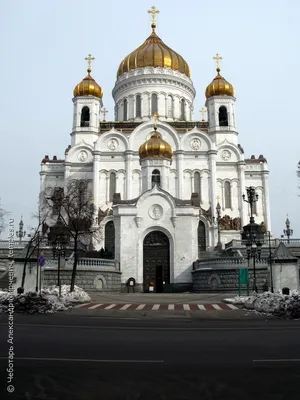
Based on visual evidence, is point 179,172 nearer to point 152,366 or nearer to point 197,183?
point 197,183

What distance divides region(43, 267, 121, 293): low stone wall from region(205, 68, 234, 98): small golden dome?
3166 cm

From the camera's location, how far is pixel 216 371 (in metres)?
6.38

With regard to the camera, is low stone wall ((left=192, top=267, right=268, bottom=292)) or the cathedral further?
the cathedral

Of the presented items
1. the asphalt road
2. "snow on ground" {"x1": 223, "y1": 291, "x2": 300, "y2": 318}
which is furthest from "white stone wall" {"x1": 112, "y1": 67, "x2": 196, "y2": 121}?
the asphalt road

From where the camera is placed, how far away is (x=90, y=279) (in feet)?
107

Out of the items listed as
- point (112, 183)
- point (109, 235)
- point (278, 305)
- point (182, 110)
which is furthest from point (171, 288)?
point (182, 110)

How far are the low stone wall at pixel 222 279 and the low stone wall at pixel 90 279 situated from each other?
6.56 m

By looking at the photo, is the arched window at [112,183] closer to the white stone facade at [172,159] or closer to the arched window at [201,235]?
the white stone facade at [172,159]

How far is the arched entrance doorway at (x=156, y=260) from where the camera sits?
35719 millimetres

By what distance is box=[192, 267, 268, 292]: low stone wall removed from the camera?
30.7 meters

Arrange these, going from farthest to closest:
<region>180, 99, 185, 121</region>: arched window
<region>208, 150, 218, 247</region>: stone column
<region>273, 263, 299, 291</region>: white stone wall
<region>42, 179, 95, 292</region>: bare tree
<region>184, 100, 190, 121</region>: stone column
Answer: <region>184, 100, 190, 121</region>: stone column < <region>180, 99, 185, 121</region>: arched window < <region>208, 150, 218, 247</region>: stone column < <region>42, 179, 95, 292</region>: bare tree < <region>273, 263, 299, 291</region>: white stone wall

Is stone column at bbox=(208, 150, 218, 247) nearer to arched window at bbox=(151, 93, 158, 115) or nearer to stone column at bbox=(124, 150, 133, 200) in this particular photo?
stone column at bbox=(124, 150, 133, 200)

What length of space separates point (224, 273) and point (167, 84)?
117 ft

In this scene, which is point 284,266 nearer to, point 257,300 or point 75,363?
point 257,300
